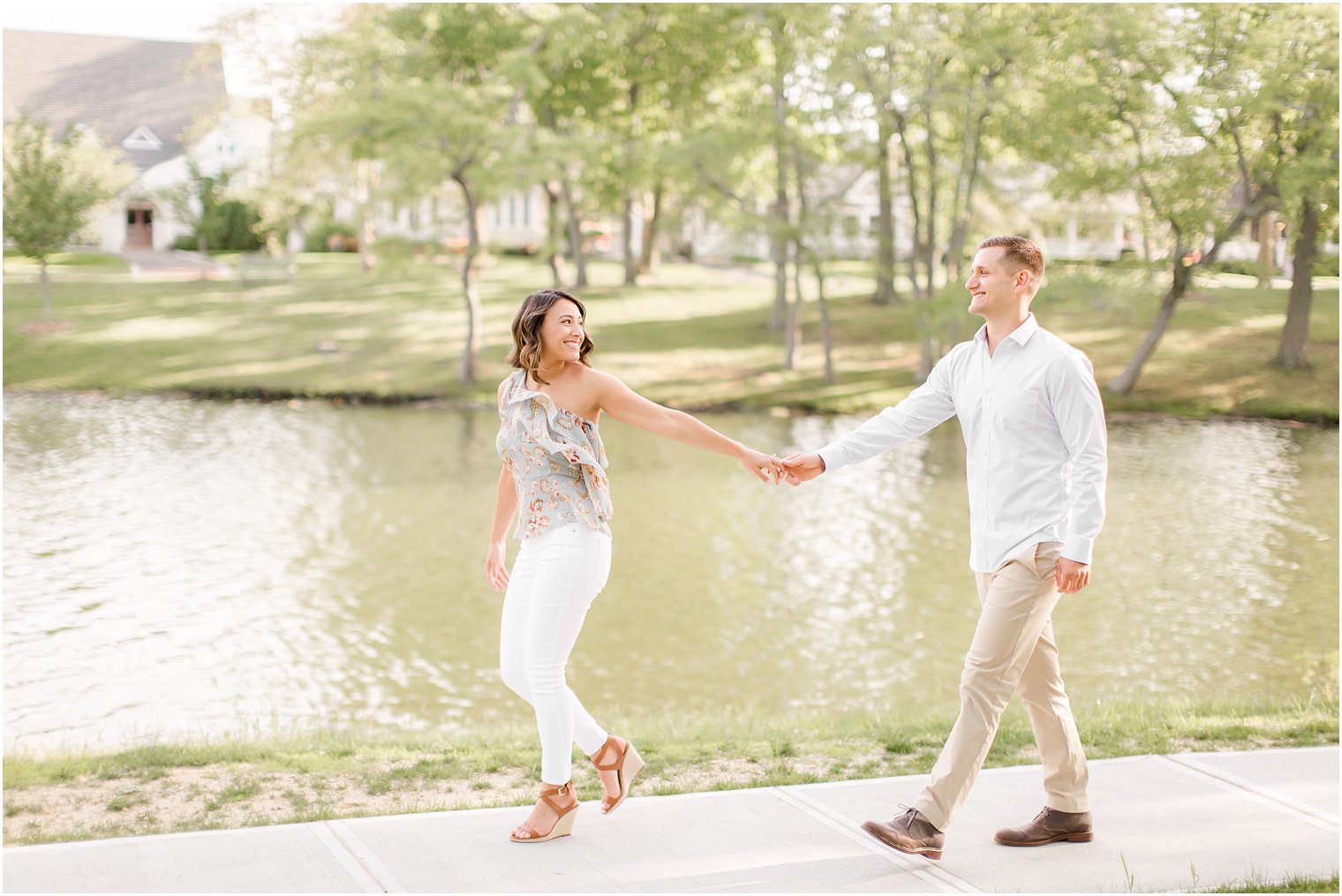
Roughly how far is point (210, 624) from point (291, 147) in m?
18.6

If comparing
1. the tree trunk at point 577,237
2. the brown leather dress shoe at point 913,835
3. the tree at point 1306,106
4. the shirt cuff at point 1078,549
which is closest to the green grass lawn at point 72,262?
the tree trunk at point 577,237

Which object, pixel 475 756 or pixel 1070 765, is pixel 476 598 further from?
pixel 1070 765

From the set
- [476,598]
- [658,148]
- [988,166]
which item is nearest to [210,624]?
[476,598]

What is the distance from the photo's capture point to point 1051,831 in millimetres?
4621

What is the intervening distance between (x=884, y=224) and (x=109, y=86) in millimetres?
31175

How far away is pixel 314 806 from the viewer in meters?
5.14

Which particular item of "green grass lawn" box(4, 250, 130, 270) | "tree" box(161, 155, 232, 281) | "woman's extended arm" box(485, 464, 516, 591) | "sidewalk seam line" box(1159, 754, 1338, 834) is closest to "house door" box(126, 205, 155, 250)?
"green grass lawn" box(4, 250, 130, 270)

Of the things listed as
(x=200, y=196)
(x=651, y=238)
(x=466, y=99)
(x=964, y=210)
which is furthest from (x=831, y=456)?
(x=200, y=196)

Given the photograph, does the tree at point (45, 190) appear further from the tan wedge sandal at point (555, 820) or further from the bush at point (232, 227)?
the tan wedge sandal at point (555, 820)

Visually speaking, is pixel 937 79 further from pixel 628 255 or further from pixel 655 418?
pixel 655 418

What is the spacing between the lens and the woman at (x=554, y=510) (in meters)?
4.49

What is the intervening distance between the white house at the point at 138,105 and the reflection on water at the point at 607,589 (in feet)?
→ 86.6

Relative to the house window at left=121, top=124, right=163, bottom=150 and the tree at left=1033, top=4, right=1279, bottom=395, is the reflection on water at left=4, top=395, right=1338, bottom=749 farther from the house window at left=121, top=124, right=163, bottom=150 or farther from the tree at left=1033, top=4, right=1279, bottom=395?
the house window at left=121, top=124, right=163, bottom=150

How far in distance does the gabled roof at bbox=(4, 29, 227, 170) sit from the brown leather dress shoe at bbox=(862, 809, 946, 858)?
47711 mm
